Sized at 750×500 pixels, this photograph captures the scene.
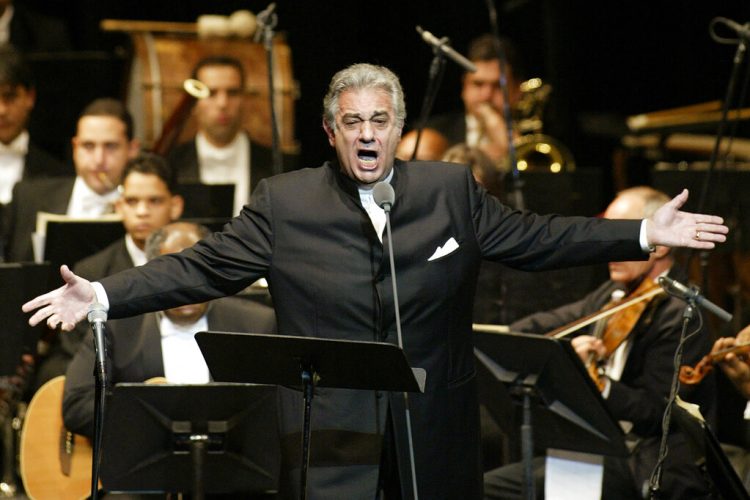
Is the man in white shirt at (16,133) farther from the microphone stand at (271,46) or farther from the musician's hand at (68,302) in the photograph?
the musician's hand at (68,302)

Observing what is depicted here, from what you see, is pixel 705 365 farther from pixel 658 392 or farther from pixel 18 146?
pixel 18 146

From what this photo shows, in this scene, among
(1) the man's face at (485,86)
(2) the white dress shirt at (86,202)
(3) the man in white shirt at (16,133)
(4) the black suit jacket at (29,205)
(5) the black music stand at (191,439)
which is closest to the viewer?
(5) the black music stand at (191,439)

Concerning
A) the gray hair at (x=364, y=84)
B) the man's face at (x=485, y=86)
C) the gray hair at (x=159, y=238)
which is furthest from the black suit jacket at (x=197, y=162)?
the gray hair at (x=364, y=84)

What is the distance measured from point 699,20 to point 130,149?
14.3 ft

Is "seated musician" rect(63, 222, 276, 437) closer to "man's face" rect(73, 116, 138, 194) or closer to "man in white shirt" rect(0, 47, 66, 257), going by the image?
"man's face" rect(73, 116, 138, 194)

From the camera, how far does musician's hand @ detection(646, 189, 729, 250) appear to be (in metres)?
3.66

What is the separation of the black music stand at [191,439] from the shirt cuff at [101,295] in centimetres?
72

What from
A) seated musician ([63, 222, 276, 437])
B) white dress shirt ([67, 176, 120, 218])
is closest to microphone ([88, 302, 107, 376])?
seated musician ([63, 222, 276, 437])

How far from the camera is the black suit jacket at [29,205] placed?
6.48m

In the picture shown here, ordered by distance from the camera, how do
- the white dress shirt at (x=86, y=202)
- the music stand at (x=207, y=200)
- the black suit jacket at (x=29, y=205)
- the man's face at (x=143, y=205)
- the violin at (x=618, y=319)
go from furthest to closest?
the white dress shirt at (x=86, y=202)
the black suit jacket at (x=29, y=205)
the music stand at (x=207, y=200)
the man's face at (x=143, y=205)
the violin at (x=618, y=319)

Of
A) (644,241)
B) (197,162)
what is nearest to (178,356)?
(644,241)

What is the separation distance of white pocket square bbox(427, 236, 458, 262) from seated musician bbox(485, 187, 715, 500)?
1258 mm

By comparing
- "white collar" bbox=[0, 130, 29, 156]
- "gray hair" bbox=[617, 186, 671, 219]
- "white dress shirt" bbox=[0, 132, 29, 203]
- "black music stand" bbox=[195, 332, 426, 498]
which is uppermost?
"white collar" bbox=[0, 130, 29, 156]

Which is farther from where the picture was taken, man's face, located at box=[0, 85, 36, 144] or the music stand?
man's face, located at box=[0, 85, 36, 144]
